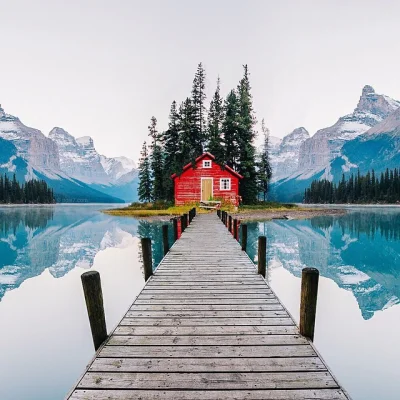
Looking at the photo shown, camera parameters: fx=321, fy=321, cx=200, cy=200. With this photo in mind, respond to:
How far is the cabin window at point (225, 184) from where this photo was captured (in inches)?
1412

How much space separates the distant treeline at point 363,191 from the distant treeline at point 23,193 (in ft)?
276

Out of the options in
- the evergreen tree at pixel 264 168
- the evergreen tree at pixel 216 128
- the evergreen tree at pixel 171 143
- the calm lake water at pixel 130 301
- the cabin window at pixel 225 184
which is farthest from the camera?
the evergreen tree at pixel 264 168

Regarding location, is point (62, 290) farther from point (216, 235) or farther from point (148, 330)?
point (148, 330)

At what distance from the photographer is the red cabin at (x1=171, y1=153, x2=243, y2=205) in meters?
35.8

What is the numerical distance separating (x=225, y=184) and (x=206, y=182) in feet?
7.06

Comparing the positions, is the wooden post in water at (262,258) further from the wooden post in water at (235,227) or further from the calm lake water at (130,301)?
the wooden post in water at (235,227)

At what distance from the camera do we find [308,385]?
3.24 metres

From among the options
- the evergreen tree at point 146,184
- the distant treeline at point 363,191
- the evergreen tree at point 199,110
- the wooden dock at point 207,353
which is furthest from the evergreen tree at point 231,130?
the distant treeline at point 363,191

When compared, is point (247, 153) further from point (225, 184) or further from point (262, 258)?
point (262, 258)

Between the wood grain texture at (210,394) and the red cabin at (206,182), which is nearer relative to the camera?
the wood grain texture at (210,394)

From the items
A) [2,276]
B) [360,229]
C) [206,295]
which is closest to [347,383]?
[206,295]

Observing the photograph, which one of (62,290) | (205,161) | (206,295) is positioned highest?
(205,161)

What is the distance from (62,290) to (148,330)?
29.3 feet

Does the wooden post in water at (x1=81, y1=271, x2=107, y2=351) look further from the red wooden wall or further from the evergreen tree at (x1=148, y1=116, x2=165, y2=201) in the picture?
the evergreen tree at (x1=148, y1=116, x2=165, y2=201)
